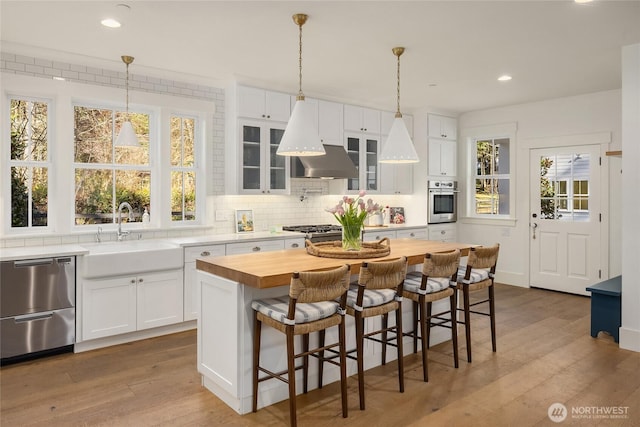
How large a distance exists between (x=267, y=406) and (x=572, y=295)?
201 inches

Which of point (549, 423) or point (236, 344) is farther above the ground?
point (236, 344)

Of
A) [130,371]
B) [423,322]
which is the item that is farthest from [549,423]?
[130,371]

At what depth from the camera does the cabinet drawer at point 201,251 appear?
15.2ft

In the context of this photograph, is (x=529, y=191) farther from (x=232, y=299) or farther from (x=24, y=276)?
(x=24, y=276)

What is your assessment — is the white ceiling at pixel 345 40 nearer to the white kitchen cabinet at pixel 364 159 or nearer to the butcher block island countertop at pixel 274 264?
the white kitchen cabinet at pixel 364 159

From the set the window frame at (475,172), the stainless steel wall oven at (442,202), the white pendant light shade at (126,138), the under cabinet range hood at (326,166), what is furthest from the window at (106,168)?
the window frame at (475,172)

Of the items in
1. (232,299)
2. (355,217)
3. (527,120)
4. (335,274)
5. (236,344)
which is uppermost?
(527,120)

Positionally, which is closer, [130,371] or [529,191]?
[130,371]

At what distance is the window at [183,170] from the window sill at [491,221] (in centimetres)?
453

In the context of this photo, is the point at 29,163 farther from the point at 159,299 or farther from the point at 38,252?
the point at 159,299

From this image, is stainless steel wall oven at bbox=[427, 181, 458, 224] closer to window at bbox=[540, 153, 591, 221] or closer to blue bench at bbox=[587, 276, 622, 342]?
window at bbox=[540, 153, 591, 221]

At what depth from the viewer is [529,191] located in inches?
269

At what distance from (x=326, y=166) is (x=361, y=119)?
4.15ft

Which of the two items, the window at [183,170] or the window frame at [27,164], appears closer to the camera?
the window frame at [27,164]
